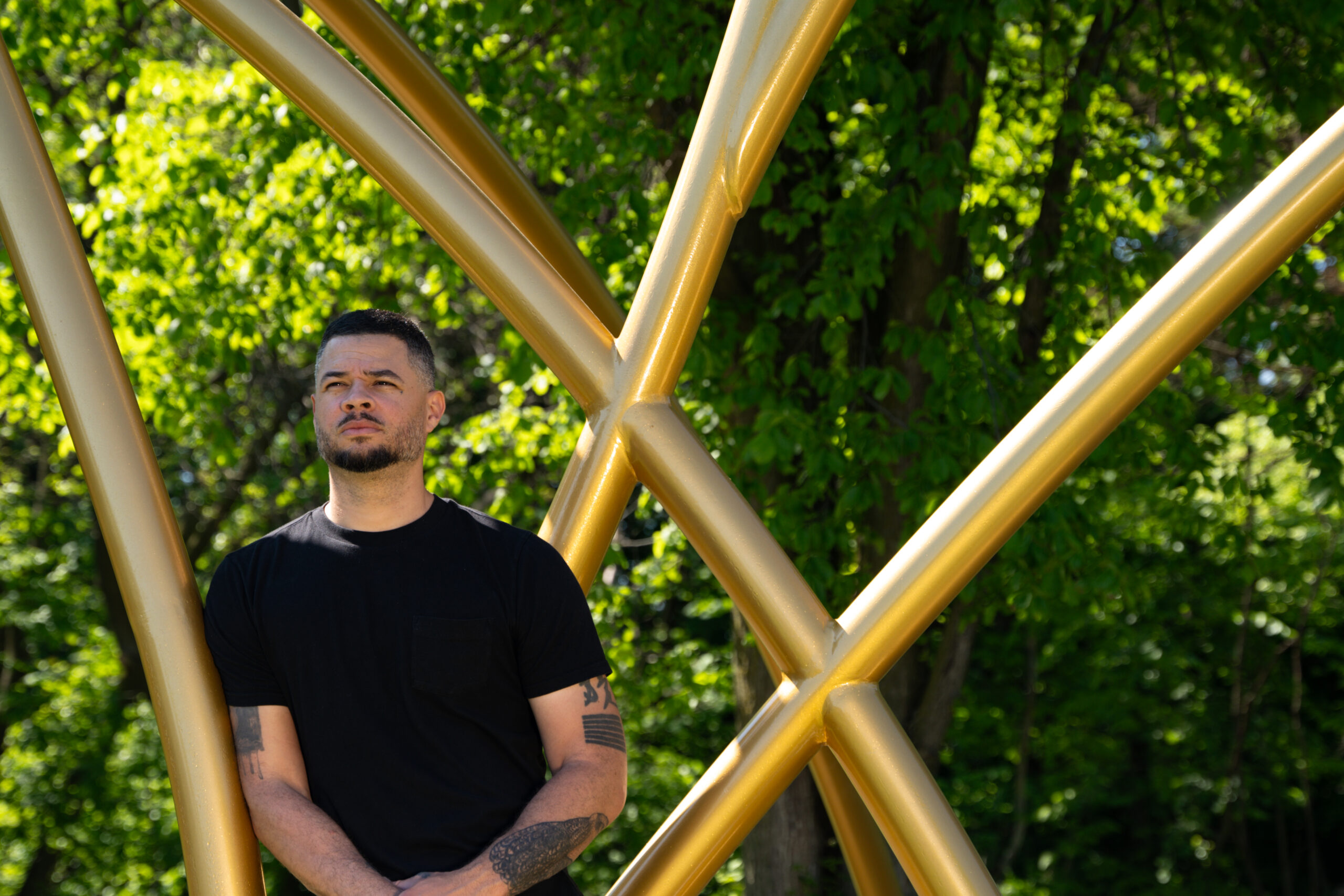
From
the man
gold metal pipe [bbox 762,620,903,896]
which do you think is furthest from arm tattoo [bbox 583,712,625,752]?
gold metal pipe [bbox 762,620,903,896]

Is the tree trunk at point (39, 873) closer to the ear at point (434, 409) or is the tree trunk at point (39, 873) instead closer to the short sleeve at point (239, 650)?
the short sleeve at point (239, 650)

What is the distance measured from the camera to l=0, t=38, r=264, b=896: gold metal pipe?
2.22 metres

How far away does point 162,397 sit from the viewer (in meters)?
6.99

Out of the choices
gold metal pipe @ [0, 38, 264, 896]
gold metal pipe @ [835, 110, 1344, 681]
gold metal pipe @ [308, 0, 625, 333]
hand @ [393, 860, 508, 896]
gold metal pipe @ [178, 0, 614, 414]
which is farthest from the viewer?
gold metal pipe @ [308, 0, 625, 333]

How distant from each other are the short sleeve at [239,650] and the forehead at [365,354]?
17.3 inches

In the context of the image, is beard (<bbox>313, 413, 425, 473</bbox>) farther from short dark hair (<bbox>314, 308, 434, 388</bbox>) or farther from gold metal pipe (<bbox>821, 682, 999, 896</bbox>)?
gold metal pipe (<bbox>821, 682, 999, 896</bbox>)

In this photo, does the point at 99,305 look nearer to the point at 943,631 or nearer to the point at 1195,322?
the point at 1195,322

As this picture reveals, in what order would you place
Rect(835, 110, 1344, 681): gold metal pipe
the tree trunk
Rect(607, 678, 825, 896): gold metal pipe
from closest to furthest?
Rect(835, 110, 1344, 681): gold metal pipe < Rect(607, 678, 825, 896): gold metal pipe < the tree trunk

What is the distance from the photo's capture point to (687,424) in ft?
8.91

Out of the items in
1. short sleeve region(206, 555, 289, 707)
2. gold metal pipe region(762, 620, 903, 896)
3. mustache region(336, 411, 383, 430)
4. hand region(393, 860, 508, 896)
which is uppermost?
mustache region(336, 411, 383, 430)

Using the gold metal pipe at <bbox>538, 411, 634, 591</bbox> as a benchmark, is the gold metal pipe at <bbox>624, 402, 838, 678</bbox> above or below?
below

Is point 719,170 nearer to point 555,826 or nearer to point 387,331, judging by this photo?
point 387,331

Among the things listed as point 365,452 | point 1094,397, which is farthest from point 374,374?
point 1094,397

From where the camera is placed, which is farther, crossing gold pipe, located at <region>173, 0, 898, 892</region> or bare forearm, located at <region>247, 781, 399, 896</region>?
crossing gold pipe, located at <region>173, 0, 898, 892</region>
